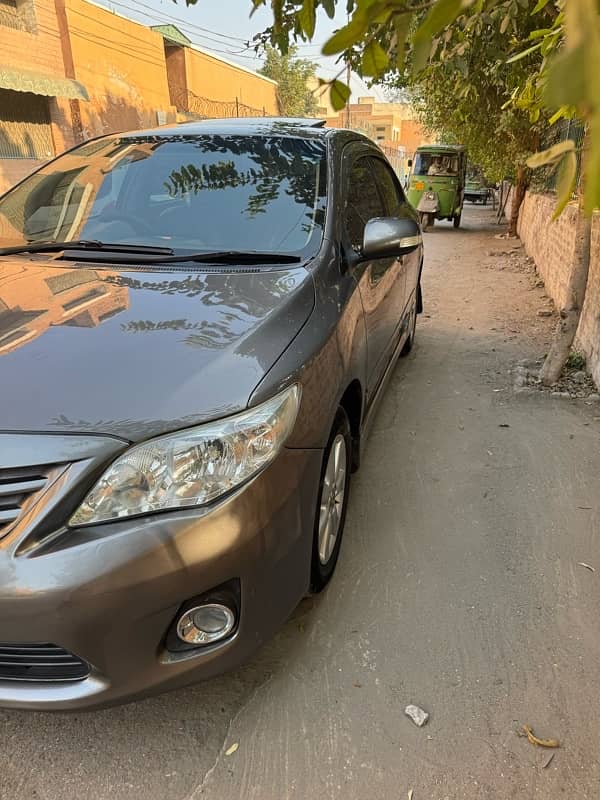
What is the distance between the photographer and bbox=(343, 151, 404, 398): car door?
292cm

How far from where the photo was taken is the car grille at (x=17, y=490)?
4.93 feet

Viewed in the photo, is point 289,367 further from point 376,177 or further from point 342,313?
point 376,177

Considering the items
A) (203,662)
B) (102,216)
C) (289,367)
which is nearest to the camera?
(203,662)

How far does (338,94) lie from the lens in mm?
1086

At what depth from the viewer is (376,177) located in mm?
3961

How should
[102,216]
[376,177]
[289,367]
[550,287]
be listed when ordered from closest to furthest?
[289,367], [102,216], [376,177], [550,287]

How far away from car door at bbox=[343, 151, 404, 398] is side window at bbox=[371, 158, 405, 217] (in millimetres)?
88

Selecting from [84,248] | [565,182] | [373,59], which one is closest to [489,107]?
[84,248]

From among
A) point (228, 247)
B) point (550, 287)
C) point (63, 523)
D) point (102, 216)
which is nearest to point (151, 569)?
point (63, 523)

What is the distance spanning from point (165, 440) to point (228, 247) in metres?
1.28

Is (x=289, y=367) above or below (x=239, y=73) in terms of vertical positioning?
below

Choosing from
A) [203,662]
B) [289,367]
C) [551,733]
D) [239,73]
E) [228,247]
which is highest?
[239,73]

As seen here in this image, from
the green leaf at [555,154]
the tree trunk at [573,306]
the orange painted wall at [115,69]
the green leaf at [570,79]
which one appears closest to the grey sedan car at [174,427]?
the green leaf at [555,154]

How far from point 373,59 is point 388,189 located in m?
3.40
